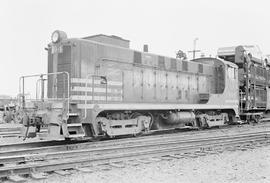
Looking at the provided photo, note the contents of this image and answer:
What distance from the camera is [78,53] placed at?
1062 cm

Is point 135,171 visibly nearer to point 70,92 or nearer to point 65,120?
point 65,120

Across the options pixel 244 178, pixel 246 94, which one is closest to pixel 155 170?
pixel 244 178

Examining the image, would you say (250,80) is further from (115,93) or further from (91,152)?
(91,152)

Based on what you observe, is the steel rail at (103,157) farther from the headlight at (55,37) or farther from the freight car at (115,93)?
the headlight at (55,37)

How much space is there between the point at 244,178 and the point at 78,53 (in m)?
6.69

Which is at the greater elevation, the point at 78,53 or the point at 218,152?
the point at 78,53

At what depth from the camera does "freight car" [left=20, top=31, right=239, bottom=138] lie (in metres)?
9.98

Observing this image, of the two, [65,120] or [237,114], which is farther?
[237,114]

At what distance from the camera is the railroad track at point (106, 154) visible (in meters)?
5.95

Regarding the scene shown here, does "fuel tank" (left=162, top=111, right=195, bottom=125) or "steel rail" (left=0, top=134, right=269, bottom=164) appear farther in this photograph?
"fuel tank" (left=162, top=111, right=195, bottom=125)

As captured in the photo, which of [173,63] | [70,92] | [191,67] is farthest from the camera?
[191,67]

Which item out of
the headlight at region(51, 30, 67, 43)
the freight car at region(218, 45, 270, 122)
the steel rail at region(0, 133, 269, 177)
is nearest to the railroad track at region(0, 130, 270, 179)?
the steel rail at region(0, 133, 269, 177)

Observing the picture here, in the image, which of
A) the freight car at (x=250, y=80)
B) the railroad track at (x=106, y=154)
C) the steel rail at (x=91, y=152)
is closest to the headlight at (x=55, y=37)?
the railroad track at (x=106, y=154)

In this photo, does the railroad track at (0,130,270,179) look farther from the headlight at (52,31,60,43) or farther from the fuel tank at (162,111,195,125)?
the headlight at (52,31,60,43)
